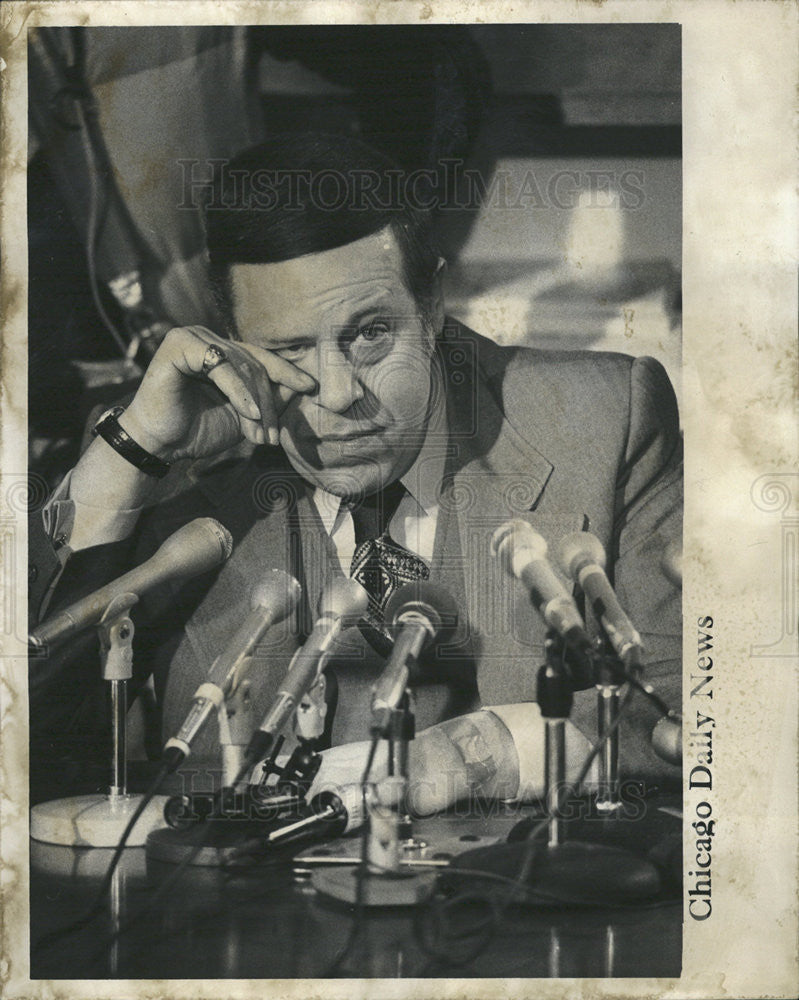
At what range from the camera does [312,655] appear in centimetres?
174

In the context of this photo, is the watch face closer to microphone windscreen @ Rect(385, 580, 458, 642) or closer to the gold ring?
the gold ring

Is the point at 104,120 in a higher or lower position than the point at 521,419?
higher

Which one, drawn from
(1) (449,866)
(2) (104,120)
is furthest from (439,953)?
(2) (104,120)

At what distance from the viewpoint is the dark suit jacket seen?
1.74 meters

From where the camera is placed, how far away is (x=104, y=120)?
1.76m

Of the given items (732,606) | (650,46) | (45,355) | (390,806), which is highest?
(650,46)

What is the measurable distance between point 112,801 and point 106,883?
0.48ft

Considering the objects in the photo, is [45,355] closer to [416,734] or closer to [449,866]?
[416,734]

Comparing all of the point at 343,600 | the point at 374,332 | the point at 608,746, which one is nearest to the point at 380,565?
the point at 343,600

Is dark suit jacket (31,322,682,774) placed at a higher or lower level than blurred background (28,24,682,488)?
lower

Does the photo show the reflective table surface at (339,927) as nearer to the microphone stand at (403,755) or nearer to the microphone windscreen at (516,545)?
the microphone stand at (403,755)

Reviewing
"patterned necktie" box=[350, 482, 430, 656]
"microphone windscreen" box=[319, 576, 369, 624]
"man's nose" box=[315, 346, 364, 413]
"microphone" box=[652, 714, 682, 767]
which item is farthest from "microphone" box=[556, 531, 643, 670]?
"man's nose" box=[315, 346, 364, 413]

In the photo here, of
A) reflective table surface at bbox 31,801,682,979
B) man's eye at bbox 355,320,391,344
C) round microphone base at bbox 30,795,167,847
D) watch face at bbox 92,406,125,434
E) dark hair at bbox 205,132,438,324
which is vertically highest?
dark hair at bbox 205,132,438,324

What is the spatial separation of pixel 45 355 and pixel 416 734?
970 millimetres
